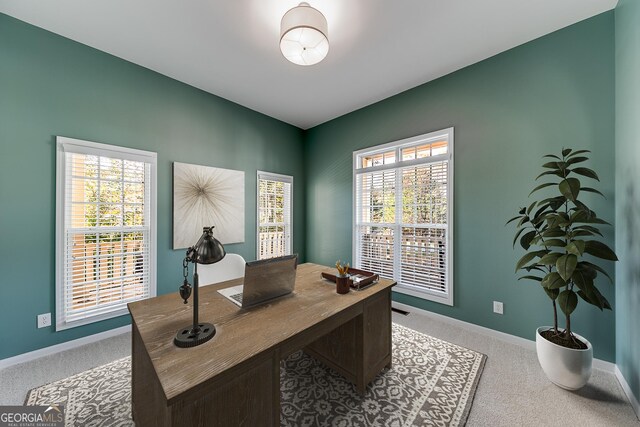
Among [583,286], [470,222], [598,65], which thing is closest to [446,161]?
[470,222]

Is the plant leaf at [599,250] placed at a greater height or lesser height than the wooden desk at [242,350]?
greater

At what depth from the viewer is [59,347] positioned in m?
2.20

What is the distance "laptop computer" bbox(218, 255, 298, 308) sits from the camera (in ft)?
4.38

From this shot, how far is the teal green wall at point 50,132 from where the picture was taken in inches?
78.9

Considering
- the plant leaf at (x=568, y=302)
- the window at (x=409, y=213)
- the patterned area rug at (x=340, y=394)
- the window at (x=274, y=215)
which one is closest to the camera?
the patterned area rug at (x=340, y=394)

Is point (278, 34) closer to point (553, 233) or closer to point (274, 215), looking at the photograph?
point (274, 215)

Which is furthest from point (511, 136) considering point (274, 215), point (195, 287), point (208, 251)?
point (274, 215)

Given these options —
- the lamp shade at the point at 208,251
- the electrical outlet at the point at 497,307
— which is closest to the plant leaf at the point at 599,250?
the electrical outlet at the point at 497,307

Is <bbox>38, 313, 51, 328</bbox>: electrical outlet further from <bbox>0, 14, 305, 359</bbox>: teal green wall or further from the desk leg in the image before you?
the desk leg

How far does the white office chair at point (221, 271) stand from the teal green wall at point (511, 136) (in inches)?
84.3

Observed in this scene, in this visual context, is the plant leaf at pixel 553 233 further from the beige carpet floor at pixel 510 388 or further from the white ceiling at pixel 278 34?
the white ceiling at pixel 278 34

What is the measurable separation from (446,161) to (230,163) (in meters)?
2.79

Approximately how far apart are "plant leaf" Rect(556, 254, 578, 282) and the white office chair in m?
2.41

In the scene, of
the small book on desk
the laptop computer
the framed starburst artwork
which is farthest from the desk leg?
the framed starburst artwork
